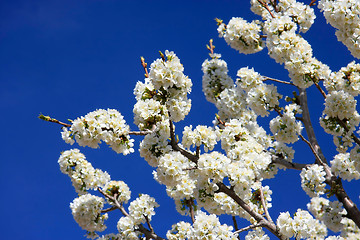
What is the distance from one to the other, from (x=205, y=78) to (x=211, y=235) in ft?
13.0

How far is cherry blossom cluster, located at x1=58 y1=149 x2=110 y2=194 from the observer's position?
7.54 metres

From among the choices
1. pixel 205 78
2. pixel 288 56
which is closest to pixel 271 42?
pixel 288 56

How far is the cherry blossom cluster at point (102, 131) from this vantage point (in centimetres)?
552

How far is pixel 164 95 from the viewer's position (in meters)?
5.68

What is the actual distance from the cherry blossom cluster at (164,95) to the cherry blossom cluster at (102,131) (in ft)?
1.26

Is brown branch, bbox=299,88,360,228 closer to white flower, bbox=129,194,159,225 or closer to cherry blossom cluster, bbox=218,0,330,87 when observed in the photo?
cherry blossom cluster, bbox=218,0,330,87

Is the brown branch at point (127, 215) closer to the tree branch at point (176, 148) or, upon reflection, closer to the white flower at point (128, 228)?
the white flower at point (128, 228)

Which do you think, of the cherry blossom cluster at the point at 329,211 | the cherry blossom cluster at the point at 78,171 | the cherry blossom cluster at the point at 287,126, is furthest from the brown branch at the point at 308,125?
the cherry blossom cluster at the point at 78,171

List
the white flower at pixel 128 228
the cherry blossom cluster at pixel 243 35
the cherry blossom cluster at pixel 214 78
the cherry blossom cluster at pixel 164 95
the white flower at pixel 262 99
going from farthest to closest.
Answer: the cherry blossom cluster at pixel 243 35 < the cherry blossom cluster at pixel 214 78 < the white flower at pixel 262 99 < the white flower at pixel 128 228 < the cherry blossom cluster at pixel 164 95

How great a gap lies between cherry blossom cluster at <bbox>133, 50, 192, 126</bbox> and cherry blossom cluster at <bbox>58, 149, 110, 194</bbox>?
7.03 feet

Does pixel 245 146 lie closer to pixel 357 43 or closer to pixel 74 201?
pixel 357 43

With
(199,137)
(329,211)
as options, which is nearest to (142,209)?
(199,137)

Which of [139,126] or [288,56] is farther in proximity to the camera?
[288,56]

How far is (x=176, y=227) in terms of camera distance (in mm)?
7449
